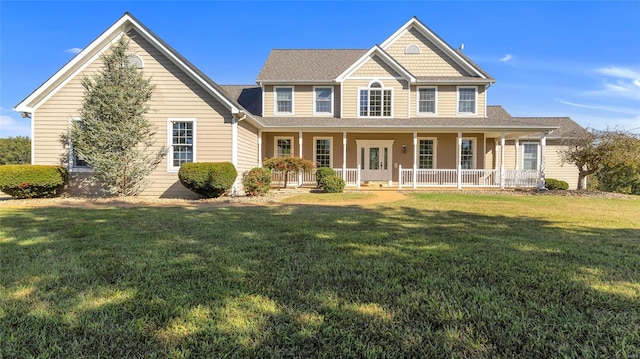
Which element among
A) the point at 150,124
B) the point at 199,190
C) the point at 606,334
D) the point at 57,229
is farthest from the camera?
the point at 150,124

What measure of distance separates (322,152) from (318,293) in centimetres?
1441

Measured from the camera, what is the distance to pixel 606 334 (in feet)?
7.31

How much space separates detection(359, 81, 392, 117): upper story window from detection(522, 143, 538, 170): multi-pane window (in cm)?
966

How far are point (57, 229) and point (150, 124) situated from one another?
281 inches

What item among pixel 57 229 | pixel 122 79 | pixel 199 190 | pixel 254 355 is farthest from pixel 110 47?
pixel 254 355

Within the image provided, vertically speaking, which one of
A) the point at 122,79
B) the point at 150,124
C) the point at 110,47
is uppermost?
the point at 110,47

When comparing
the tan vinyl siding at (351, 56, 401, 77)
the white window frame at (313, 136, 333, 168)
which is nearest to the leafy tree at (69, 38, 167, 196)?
the white window frame at (313, 136, 333, 168)

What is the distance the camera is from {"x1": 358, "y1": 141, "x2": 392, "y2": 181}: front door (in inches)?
672

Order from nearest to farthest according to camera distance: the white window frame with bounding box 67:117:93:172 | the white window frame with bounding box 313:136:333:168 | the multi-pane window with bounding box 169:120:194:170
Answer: the white window frame with bounding box 67:117:93:172 < the multi-pane window with bounding box 169:120:194:170 < the white window frame with bounding box 313:136:333:168

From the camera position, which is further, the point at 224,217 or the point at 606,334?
the point at 224,217

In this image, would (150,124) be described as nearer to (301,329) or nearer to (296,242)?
(296,242)

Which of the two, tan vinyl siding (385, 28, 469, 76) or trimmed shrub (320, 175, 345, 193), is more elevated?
tan vinyl siding (385, 28, 469, 76)

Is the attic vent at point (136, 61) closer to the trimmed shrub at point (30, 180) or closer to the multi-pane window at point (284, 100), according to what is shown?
the trimmed shrub at point (30, 180)

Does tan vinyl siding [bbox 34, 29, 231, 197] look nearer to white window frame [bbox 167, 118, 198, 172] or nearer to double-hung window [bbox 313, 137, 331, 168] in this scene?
white window frame [bbox 167, 118, 198, 172]
